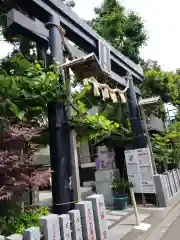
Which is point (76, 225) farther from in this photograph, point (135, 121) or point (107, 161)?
point (107, 161)

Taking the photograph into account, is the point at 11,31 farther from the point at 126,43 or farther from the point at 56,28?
the point at 126,43

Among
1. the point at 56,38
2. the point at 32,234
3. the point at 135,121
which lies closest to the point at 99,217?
the point at 32,234

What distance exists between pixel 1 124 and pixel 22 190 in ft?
3.93

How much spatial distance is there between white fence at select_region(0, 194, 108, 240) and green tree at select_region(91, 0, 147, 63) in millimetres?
13191

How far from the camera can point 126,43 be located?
15969mm

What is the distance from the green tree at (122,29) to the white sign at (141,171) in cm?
929

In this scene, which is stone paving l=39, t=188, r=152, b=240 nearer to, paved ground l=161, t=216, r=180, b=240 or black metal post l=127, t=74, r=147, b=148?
paved ground l=161, t=216, r=180, b=240

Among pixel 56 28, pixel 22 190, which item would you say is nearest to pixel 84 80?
pixel 56 28

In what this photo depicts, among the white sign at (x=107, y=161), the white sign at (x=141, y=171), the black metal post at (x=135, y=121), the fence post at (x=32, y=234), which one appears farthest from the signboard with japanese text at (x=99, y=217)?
the white sign at (x=107, y=161)

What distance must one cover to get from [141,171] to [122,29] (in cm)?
1109

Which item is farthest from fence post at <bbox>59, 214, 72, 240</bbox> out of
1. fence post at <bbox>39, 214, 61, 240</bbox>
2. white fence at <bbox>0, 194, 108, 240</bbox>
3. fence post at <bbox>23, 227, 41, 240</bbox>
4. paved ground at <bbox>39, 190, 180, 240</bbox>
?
paved ground at <bbox>39, 190, 180, 240</bbox>

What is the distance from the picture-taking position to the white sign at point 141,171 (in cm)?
897

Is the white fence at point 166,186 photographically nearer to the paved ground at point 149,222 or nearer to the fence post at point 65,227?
the paved ground at point 149,222

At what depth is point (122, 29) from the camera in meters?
16.1
